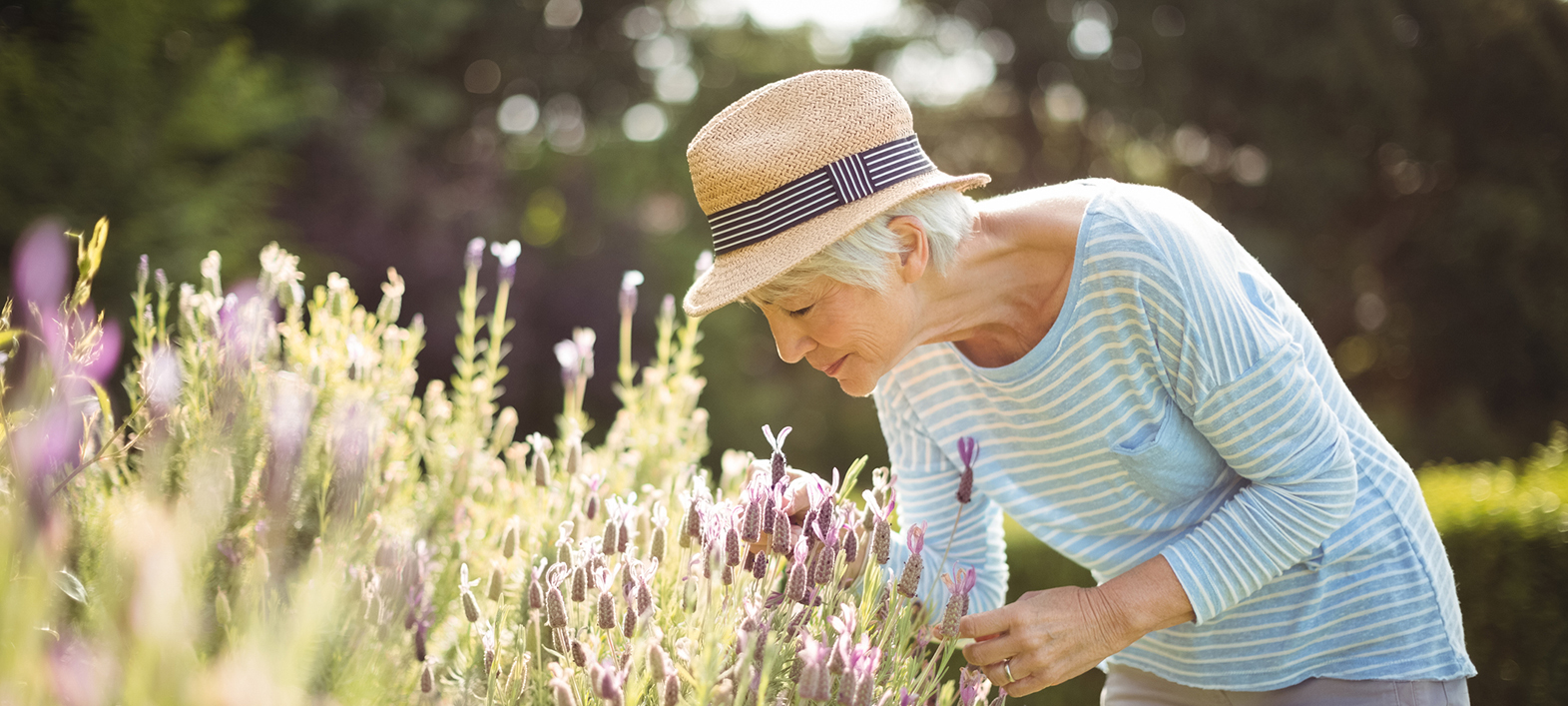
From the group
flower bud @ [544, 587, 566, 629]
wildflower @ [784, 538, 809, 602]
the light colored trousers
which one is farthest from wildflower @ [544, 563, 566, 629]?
the light colored trousers

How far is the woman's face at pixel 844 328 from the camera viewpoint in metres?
1.50

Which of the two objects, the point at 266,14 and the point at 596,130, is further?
the point at 596,130

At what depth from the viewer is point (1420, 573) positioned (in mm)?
1553

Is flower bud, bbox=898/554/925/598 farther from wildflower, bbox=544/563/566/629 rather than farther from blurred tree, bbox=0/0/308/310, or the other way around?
blurred tree, bbox=0/0/308/310

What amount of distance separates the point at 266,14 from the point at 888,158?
1130 centimetres

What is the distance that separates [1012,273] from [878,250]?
28cm

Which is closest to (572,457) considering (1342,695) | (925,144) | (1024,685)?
(1024,685)

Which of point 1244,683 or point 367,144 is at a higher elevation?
point 367,144

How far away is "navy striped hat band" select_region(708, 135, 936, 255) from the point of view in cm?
147

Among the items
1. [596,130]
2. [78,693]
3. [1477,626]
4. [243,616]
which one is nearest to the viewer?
[78,693]

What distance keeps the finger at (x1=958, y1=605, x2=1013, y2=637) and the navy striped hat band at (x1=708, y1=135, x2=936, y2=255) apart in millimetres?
615

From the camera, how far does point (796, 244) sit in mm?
1443

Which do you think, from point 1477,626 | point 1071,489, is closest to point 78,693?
point 1071,489

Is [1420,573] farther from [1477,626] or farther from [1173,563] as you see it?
[1477,626]
